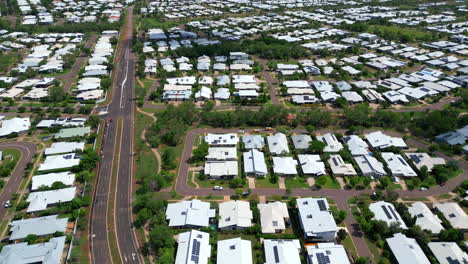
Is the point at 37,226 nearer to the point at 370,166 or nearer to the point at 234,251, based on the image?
the point at 234,251

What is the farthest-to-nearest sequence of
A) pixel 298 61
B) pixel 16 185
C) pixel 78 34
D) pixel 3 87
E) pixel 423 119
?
pixel 78 34
pixel 298 61
pixel 3 87
pixel 423 119
pixel 16 185

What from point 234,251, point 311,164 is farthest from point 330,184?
point 234,251

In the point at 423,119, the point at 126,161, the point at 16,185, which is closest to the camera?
the point at 16,185

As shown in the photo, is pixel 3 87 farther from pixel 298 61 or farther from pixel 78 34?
pixel 298 61

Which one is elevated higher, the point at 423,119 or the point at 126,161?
the point at 423,119

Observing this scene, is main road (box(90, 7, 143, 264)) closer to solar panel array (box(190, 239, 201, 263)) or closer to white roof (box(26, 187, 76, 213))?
white roof (box(26, 187, 76, 213))

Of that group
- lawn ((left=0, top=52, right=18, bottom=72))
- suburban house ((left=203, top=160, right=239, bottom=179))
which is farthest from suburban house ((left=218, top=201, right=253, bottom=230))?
lawn ((left=0, top=52, right=18, bottom=72))

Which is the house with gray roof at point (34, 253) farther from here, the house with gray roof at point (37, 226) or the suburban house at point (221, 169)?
the suburban house at point (221, 169)

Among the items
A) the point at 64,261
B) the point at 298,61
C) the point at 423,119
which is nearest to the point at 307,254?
the point at 64,261
